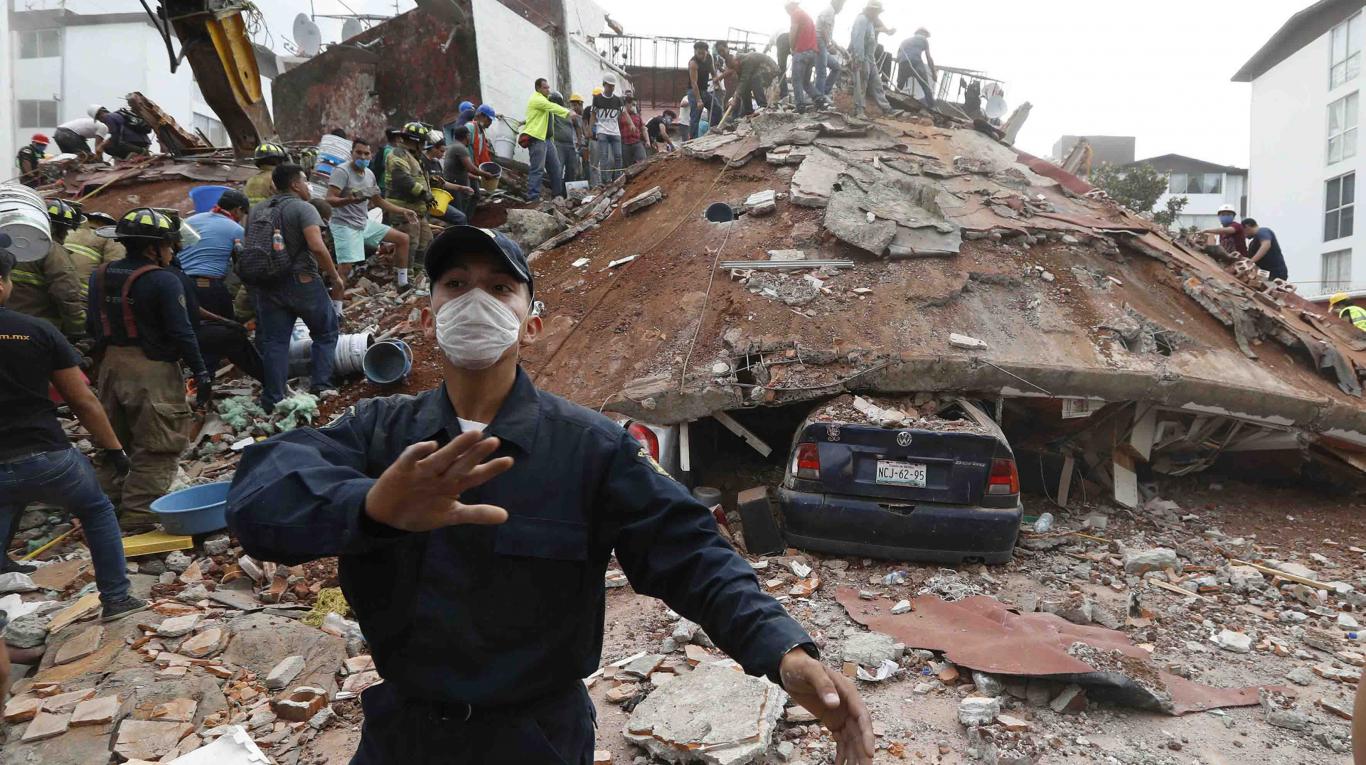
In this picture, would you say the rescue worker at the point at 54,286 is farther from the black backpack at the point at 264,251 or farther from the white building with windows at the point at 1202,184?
the white building with windows at the point at 1202,184

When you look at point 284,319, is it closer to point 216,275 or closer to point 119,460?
point 216,275

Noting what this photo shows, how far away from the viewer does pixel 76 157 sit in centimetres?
1270

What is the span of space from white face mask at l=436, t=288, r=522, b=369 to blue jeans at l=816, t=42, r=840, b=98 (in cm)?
1081

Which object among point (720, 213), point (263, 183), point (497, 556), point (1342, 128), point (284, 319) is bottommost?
point (497, 556)

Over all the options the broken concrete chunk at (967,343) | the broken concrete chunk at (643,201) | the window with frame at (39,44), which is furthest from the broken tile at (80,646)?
the window with frame at (39,44)

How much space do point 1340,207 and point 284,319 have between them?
98.9 ft

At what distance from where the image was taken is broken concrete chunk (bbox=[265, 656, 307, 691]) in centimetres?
376

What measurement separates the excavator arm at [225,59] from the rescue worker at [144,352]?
21.9 feet

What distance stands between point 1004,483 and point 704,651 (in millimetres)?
2246

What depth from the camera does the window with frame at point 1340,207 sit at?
2406 cm

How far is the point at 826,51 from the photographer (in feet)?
37.6

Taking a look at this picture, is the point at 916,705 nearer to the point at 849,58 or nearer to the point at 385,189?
the point at 385,189

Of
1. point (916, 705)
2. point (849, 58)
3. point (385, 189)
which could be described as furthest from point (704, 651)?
point (849, 58)

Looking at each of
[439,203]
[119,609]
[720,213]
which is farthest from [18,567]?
[720,213]
